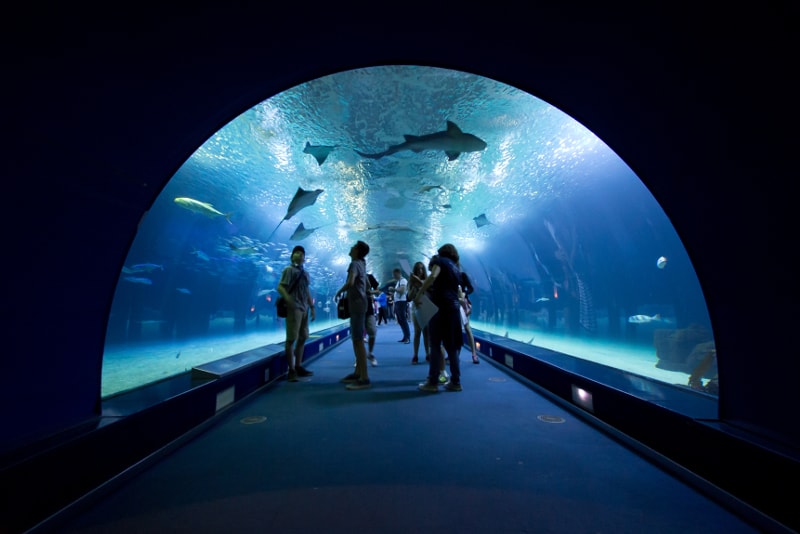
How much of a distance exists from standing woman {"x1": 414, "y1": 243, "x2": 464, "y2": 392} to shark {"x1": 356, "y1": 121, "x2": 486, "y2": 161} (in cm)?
325

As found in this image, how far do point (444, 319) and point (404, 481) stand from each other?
Answer: 7.23ft

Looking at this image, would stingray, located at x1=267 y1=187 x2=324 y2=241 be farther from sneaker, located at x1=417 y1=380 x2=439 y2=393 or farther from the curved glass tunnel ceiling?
sneaker, located at x1=417 y1=380 x2=439 y2=393

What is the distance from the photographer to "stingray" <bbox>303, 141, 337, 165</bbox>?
646 cm

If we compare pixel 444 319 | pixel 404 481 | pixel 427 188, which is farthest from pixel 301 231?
pixel 404 481

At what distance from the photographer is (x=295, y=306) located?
14.8 ft

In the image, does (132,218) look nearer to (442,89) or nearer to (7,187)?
(7,187)

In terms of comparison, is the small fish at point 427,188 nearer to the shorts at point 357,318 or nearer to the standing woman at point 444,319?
the standing woman at point 444,319

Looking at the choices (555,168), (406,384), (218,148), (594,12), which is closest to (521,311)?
(555,168)

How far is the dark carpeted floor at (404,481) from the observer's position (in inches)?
58.5

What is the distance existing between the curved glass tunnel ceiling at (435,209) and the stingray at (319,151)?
0.04 m

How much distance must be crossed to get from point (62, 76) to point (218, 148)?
21.6 feet

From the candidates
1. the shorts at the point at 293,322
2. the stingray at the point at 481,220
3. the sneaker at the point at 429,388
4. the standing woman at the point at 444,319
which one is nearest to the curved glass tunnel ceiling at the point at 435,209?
the stingray at the point at 481,220

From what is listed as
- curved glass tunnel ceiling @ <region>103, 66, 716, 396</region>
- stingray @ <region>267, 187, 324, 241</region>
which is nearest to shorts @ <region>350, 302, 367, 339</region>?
curved glass tunnel ceiling @ <region>103, 66, 716, 396</region>

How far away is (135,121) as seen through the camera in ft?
6.35
